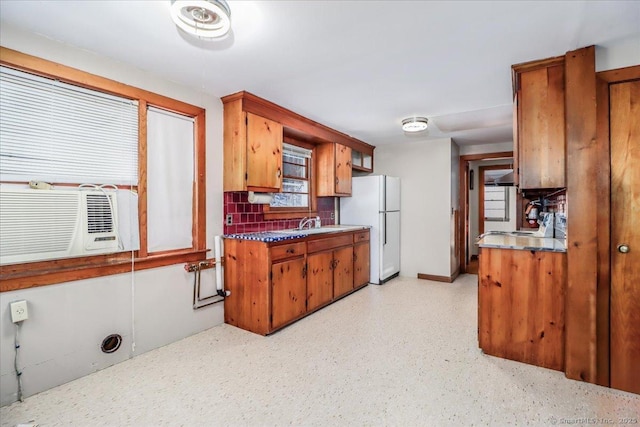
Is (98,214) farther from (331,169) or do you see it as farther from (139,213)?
(331,169)

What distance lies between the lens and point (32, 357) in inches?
74.9

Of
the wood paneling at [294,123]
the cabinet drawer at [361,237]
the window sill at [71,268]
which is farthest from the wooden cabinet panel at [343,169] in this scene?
the window sill at [71,268]

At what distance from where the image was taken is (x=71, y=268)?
206 centimetres

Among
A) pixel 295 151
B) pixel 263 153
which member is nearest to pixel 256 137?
pixel 263 153

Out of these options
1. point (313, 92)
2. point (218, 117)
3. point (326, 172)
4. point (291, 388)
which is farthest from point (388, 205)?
point (291, 388)

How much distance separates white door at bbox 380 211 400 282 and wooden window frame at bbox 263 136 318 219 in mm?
1029

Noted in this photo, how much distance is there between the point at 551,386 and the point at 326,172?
10.4 feet

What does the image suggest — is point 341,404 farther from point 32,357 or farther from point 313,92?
point 313,92

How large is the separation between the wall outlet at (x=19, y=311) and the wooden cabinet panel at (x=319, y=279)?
2158 millimetres

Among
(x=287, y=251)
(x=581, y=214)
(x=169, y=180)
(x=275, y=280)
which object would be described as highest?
(x=169, y=180)

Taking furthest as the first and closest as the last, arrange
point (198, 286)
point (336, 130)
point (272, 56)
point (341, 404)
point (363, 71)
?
point (336, 130), point (198, 286), point (363, 71), point (272, 56), point (341, 404)

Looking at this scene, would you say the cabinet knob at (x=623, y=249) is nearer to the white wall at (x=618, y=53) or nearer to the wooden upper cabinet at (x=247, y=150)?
the white wall at (x=618, y=53)

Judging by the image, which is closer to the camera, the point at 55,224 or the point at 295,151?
the point at 55,224

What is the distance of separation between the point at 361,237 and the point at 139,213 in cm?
275
